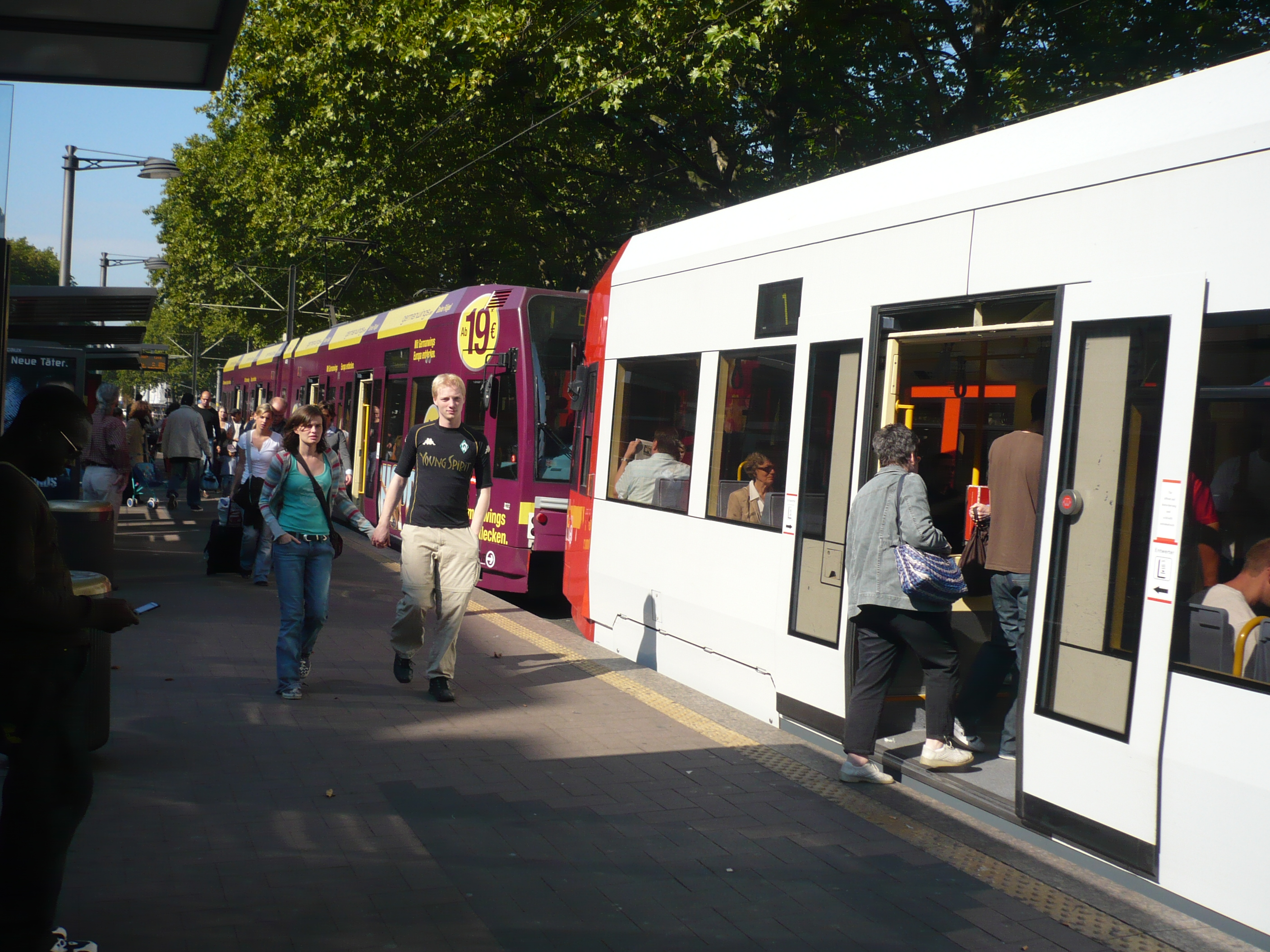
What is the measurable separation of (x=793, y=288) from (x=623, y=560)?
269cm

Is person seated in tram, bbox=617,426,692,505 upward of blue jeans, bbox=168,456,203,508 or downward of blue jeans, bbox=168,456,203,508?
upward

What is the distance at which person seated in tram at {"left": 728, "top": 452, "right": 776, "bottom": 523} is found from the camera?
644cm

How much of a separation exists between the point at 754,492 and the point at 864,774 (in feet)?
5.87

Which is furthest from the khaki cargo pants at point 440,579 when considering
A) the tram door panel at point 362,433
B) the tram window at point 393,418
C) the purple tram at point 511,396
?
the tram door panel at point 362,433

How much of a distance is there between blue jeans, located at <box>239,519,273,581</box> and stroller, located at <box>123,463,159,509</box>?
615cm

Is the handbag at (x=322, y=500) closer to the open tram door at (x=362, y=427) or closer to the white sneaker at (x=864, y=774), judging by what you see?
the white sneaker at (x=864, y=774)

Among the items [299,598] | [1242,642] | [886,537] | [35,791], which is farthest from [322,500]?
[1242,642]

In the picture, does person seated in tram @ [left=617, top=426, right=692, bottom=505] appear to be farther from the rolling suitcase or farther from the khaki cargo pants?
the rolling suitcase

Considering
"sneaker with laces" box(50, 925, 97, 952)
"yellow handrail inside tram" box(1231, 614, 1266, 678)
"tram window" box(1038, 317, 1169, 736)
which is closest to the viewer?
"sneaker with laces" box(50, 925, 97, 952)

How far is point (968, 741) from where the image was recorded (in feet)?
18.9

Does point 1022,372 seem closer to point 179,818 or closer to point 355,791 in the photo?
point 355,791

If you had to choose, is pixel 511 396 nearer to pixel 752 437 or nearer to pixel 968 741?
pixel 752 437

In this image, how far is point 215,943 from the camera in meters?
3.47

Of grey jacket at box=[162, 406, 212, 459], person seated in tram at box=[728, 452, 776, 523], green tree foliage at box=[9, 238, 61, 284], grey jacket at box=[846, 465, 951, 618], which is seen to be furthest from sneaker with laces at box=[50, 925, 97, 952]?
green tree foliage at box=[9, 238, 61, 284]
